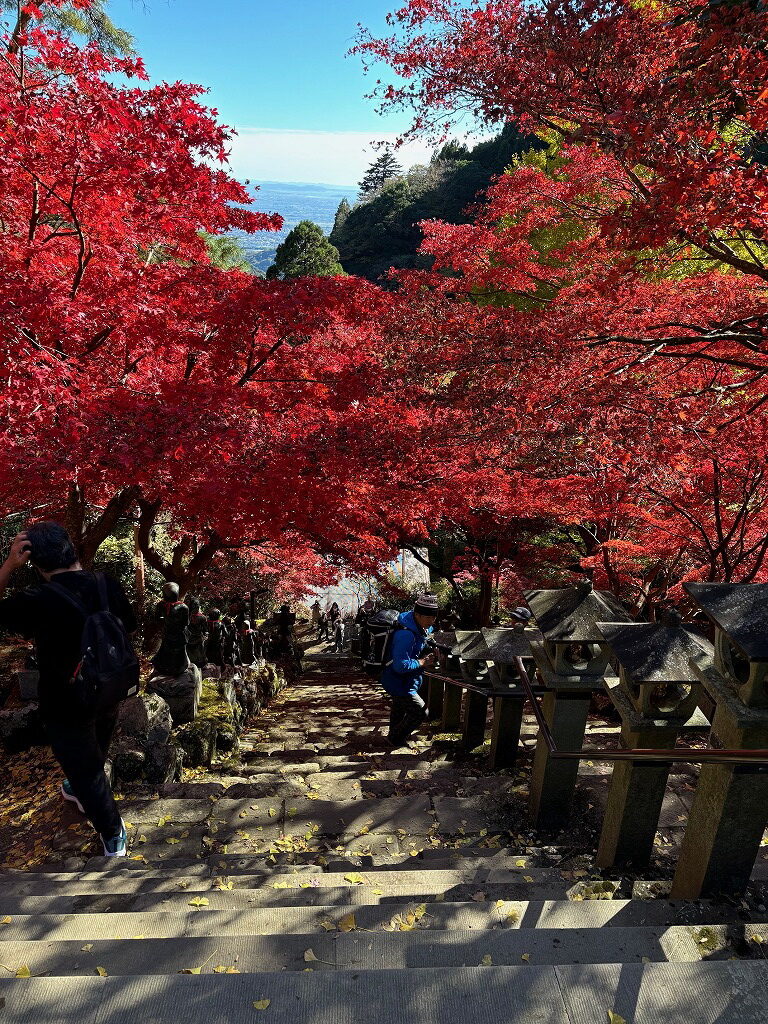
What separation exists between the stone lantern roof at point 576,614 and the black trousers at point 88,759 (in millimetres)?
2831

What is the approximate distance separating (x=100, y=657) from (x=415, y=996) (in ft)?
7.14

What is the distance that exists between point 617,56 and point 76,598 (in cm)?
556

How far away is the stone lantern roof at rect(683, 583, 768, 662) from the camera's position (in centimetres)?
243

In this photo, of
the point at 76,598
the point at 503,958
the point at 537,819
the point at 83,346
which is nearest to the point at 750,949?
the point at 503,958

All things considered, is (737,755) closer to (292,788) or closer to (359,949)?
(359,949)

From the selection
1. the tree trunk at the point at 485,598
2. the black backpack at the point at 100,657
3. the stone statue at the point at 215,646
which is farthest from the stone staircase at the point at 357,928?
the tree trunk at the point at 485,598

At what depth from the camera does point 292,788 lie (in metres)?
5.11

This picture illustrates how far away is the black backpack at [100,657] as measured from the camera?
3.18 metres

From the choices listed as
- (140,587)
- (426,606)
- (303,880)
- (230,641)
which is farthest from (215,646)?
(303,880)

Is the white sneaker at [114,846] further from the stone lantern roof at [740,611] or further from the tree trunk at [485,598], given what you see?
the tree trunk at [485,598]

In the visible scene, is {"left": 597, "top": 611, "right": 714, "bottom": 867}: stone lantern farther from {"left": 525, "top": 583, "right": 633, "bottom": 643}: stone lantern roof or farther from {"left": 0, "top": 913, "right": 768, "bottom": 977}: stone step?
{"left": 0, "top": 913, "right": 768, "bottom": 977}: stone step

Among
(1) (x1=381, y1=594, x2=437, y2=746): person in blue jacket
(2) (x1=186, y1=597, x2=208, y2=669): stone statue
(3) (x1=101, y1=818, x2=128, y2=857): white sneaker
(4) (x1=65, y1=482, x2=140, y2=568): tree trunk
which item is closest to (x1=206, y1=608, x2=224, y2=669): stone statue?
(2) (x1=186, y1=597, x2=208, y2=669): stone statue

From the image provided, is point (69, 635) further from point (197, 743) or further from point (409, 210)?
point (409, 210)

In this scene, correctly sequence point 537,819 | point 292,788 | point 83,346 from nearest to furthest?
point 537,819 < point 292,788 < point 83,346
